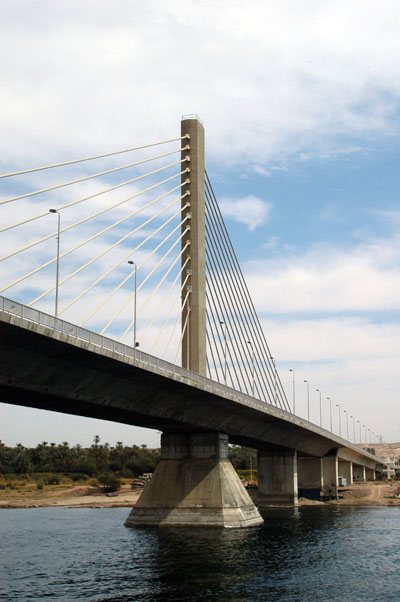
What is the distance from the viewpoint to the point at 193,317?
6122cm

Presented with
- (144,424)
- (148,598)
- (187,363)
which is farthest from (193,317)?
(148,598)

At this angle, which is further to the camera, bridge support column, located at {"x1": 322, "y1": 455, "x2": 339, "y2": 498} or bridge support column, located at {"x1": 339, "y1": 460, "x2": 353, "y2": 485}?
bridge support column, located at {"x1": 339, "y1": 460, "x2": 353, "y2": 485}

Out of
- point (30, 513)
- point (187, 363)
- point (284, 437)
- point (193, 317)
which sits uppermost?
point (193, 317)

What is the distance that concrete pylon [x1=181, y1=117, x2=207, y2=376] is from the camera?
200ft

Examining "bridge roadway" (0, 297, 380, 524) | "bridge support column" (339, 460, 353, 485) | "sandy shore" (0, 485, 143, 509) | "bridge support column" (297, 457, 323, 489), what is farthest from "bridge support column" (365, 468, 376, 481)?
"bridge roadway" (0, 297, 380, 524)

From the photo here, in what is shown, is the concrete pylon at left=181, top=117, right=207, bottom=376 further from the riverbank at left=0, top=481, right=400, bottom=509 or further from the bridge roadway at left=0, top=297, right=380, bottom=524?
the riverbank at left=0, top=481, right=400, bottom=509

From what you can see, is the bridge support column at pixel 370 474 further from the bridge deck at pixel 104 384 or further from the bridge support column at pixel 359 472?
the bridge deck at pixel 104 384

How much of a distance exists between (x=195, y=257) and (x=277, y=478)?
156 ft

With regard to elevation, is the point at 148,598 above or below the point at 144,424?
below

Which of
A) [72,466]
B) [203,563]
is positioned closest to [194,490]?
[203,563]

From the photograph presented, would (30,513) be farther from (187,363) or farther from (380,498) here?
(380,498)

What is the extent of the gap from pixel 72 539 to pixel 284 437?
39221 millimetres

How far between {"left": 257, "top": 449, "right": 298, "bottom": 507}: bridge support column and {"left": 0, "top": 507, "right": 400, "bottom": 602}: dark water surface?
26.8 metres

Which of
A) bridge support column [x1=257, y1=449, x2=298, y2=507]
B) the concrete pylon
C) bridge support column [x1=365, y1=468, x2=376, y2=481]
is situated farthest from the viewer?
bridge support column [x1=365, y1=468, x2=376, y2=481]
